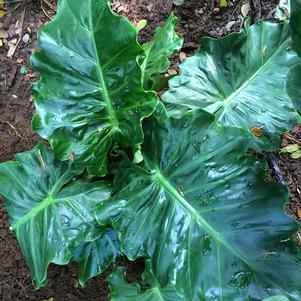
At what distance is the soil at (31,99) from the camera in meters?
2.19

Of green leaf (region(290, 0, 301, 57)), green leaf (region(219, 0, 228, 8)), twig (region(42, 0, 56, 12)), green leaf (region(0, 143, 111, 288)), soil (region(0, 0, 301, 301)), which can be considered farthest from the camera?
twig (region(42, 0, 56, 12))

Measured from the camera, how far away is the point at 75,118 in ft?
6.02

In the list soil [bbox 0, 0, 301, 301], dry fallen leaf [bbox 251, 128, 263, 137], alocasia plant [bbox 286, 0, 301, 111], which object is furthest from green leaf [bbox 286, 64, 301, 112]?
soil [bbox 0, 0, 301, 301]

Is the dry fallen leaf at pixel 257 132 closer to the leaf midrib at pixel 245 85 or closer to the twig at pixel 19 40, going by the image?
the leaf midrib at pixel 245 85

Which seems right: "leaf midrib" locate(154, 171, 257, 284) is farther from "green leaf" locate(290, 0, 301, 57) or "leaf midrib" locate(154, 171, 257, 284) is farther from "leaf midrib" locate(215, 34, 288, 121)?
"green leaf" locate(290, 0, 301, 57)

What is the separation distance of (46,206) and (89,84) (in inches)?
17.7

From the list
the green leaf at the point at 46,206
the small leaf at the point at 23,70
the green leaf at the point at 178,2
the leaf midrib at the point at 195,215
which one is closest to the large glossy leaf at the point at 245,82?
the leaf midrib at the point at 195,215

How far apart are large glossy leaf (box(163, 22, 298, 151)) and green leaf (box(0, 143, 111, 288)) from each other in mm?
465

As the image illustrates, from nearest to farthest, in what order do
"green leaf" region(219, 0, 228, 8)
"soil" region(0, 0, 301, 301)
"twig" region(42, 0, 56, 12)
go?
"soil" region(0, 0, 301, 301) < "green leaf" region(219, 0, 228, 8) < "twig" region(42, 0, 56, 12)

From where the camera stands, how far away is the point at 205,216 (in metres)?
1.66

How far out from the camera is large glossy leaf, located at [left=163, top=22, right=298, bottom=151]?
1934 millimetres

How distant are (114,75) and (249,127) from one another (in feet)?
1.71

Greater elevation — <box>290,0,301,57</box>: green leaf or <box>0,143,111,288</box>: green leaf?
<box>290,0,301,57</box>: green leaf

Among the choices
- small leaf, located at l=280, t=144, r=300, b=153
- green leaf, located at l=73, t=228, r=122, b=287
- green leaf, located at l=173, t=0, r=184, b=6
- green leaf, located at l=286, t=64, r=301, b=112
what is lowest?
small leaf, located at l=280, t=144, r=300, b=153
